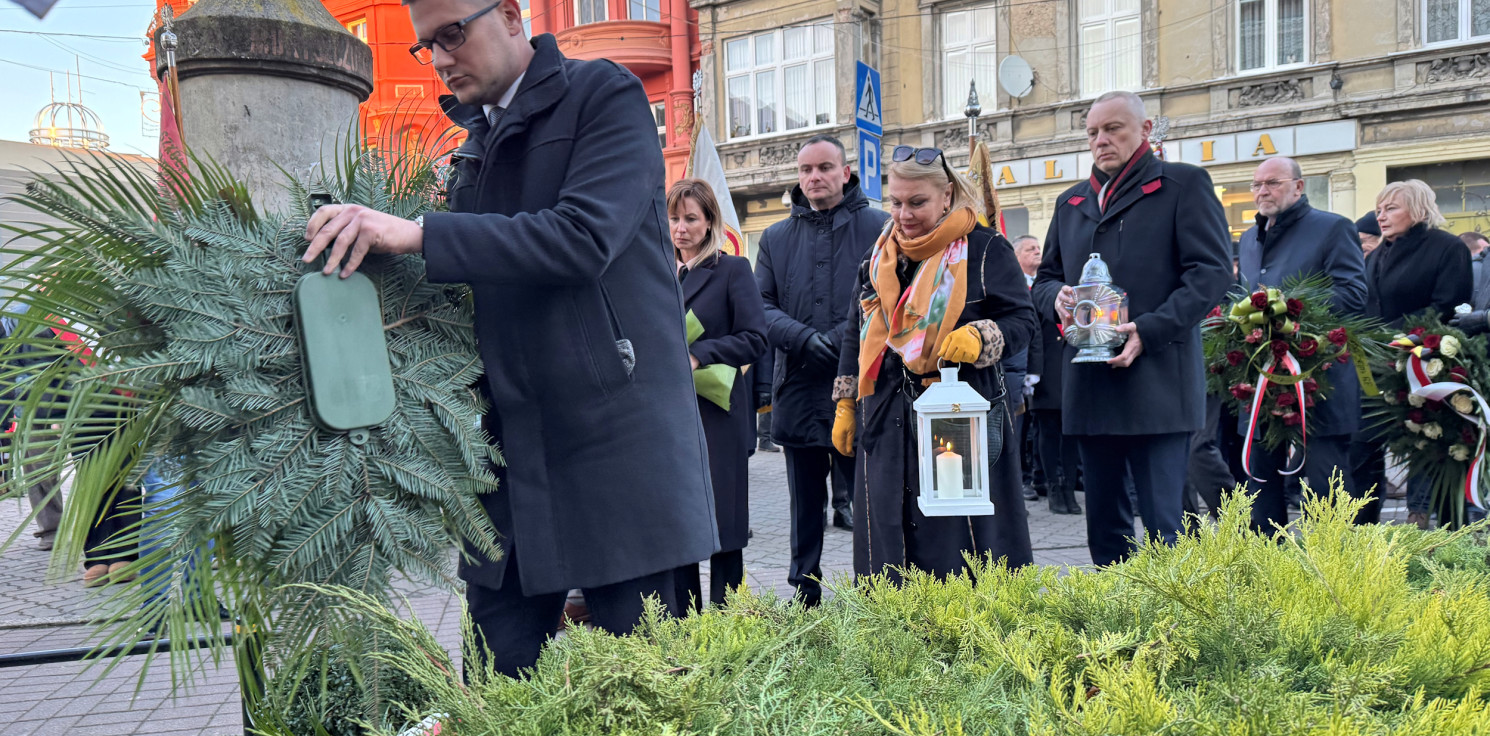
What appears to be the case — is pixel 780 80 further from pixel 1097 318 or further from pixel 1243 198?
pixel 1097 318

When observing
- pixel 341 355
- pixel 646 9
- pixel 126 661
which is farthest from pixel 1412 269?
pixel 646 9

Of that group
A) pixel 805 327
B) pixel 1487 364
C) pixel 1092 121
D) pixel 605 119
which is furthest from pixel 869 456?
pixel 1487 364

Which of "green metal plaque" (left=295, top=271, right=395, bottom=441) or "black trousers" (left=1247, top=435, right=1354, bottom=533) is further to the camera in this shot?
"black trousers" (left=1247, top=435, right=1354, bottom=533)

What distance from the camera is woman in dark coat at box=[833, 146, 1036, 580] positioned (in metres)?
3.61

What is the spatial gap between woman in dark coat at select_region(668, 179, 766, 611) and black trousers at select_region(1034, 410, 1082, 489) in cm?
→ 360

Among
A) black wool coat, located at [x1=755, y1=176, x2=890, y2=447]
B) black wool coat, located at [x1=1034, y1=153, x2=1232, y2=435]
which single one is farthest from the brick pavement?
black wool coat, located at [x1=1034, y1=153, x2=1232, y2=435]

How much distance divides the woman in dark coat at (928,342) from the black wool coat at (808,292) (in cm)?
90

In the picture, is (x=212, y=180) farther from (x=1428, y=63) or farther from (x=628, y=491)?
(x=1428, y=63)

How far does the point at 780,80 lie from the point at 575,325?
74.5 feet

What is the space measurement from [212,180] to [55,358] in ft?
1.20

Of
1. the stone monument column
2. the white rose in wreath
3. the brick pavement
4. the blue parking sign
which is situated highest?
the blue parking sign

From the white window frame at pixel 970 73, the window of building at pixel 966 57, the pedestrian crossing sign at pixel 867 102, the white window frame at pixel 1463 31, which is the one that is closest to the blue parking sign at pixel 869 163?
the pedestrian crossing sign at pixel 867 102

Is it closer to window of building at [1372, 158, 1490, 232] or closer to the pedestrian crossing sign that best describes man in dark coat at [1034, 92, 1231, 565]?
the pedestrian crossing sign

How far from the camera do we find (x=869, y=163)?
9.05 meters
